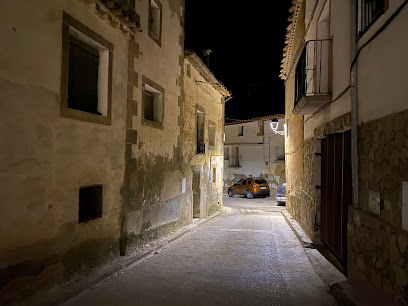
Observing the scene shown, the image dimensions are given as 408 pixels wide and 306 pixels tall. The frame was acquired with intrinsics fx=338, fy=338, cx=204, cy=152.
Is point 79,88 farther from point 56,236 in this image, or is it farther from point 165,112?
point 165,112

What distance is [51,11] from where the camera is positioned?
471 cm

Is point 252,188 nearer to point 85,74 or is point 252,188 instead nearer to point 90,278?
point 85,74

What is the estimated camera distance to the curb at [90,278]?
4.36m

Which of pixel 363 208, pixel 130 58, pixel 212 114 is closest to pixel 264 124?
pixel 212 114

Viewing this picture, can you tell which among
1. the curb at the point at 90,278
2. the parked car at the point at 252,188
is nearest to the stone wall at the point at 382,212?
the curb at the point at 90,278

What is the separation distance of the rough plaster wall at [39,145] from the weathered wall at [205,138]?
5.66 meters

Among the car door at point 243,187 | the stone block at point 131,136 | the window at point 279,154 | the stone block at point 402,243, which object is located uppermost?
the window at point 279,154

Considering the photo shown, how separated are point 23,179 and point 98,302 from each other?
72.5 inches

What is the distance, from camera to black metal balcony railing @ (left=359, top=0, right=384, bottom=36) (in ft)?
13.7

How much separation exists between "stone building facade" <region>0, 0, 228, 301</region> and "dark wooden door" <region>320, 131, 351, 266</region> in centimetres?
394

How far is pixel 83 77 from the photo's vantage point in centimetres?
577

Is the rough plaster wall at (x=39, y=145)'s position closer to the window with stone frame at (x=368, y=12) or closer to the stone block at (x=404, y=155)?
the window with stone frame at (x=368, y=12)

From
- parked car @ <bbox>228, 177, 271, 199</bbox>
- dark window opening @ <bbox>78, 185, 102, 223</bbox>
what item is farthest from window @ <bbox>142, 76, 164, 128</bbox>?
parked car @ <bbox>228, 177, 271, 199</bbox>

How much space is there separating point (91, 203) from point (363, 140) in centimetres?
455
